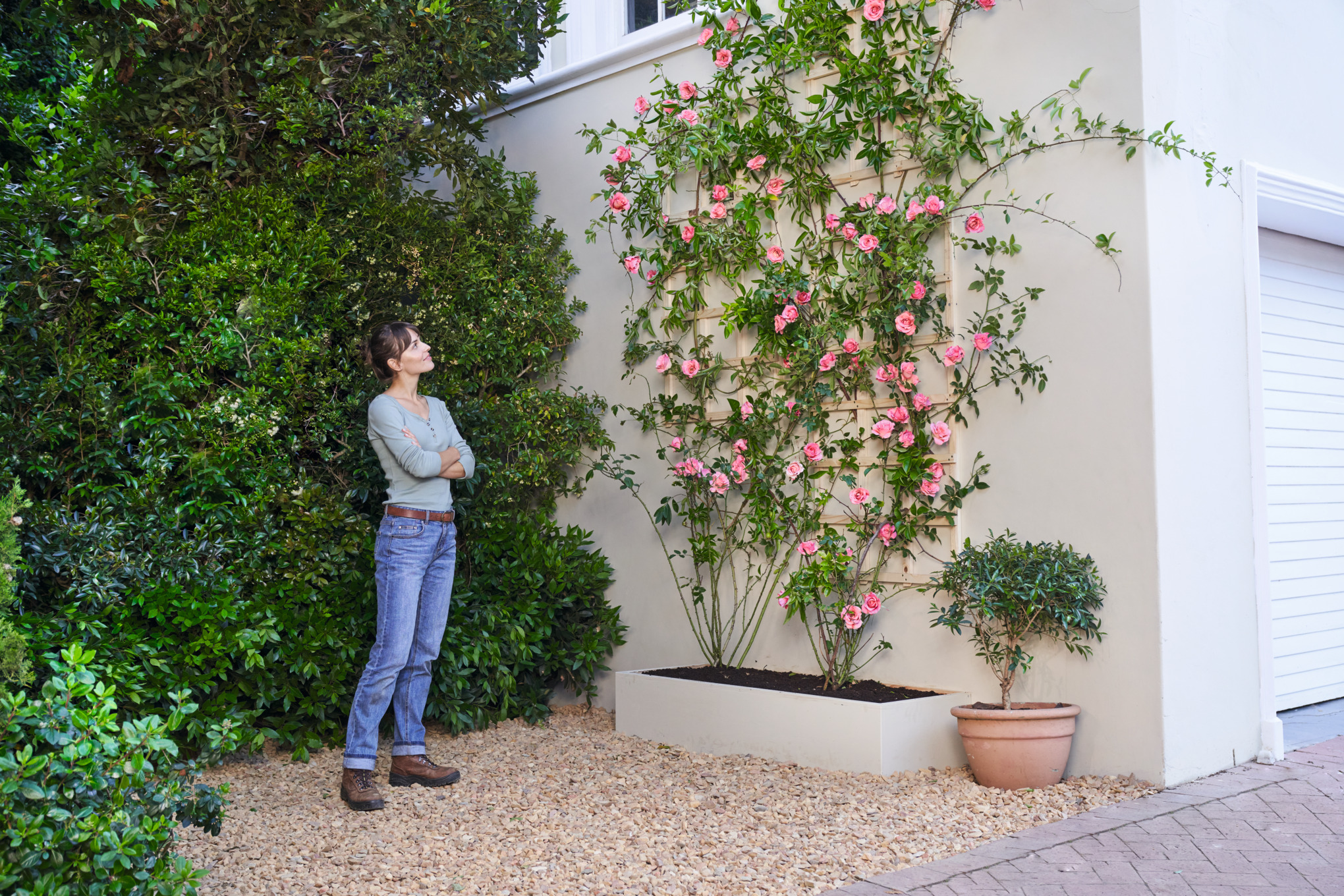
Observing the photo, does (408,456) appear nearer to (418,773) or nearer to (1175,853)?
(418,773)

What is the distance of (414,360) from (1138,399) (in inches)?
110

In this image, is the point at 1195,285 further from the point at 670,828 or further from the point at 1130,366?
the point at 670,828

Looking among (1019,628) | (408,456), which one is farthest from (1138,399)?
(408,456)

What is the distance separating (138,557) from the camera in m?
4.34

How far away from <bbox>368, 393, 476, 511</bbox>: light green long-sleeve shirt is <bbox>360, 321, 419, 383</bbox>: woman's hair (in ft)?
0.38

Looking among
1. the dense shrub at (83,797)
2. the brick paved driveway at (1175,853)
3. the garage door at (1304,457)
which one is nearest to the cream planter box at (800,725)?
the brick paved driveway at (1175,853)

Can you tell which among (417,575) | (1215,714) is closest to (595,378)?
(417,575)

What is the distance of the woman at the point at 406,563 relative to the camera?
4.14 metres

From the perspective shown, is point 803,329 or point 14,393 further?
point 803,329

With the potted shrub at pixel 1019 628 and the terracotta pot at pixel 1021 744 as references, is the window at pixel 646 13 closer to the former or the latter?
the potted shrub at pixel 1019 628

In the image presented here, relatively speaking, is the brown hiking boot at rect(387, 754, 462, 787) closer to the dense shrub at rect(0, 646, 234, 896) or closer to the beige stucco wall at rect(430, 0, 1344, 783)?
the dense shrub at rect(0, 646, 234, 896)

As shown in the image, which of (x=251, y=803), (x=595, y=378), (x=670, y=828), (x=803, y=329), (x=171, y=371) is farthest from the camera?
(x=595, y=378)

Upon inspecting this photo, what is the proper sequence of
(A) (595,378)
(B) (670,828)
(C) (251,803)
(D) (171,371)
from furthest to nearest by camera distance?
(A) (595,378)
(D) (171,371)
(C) (251,803)
(B) (670,828)

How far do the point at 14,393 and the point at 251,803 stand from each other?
1.87 meters
